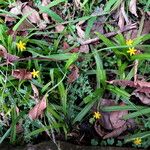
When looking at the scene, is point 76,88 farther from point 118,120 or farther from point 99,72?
point 118,120

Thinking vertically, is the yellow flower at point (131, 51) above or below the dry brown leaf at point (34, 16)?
below

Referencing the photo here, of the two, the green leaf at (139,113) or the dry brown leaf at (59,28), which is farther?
the dry brown leaf at (59,28)

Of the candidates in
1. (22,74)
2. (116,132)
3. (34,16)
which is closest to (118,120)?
(116,132)

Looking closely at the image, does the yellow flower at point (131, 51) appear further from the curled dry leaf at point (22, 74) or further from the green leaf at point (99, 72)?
the curled dry leaf at point (22, 74)

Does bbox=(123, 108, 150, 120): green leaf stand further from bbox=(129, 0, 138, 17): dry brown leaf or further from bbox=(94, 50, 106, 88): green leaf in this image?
bbox=(129, 0, 138, 17): dry brown leaf

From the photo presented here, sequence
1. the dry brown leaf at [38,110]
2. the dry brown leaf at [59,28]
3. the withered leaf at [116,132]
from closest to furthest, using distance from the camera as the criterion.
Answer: the dry brown leaf at [38,110]
the withered leaf at [116,132]
the dry brown leaf at [59,28]

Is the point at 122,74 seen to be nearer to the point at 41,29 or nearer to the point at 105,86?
the point at 105,86

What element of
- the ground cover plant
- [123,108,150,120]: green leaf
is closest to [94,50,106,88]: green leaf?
the ground cover plant

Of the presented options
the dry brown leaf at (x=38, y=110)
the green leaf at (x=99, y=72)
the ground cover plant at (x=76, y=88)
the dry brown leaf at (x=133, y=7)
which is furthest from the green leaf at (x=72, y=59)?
the dry brown leaf at (x=133, y=7)
